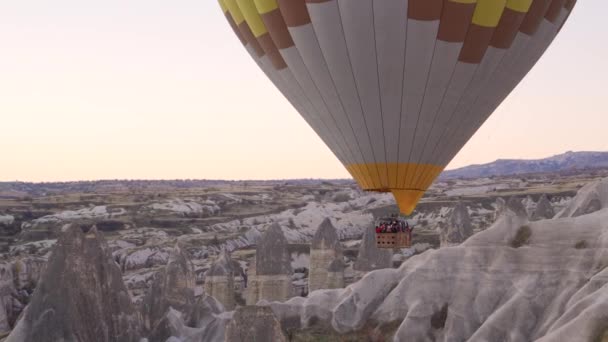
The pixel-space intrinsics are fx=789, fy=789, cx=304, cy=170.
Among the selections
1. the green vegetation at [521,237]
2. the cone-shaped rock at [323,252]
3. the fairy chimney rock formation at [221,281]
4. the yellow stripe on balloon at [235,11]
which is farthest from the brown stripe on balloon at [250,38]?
the cone-shaped rock at [323,252]

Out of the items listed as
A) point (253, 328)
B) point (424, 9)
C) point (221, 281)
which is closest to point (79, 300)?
point (253, 328)

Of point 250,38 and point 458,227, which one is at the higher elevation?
point 250,38

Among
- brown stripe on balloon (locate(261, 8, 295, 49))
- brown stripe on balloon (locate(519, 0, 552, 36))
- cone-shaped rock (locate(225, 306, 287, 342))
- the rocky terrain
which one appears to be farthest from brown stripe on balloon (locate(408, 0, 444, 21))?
cone-shaped rock (locate(225, 306, 287, 342))

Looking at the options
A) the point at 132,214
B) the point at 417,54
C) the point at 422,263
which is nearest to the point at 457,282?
the point at 422,263

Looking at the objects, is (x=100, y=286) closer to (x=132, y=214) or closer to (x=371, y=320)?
(x=371, y=320)

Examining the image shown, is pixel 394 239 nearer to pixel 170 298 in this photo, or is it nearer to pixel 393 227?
pixel 393 227

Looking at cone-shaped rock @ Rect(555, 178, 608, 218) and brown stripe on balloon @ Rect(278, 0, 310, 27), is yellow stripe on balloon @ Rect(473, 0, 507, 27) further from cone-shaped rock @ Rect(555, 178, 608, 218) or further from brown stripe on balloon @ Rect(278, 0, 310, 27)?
cone-shaped rock @ Rect(555, 178, 608, 218)

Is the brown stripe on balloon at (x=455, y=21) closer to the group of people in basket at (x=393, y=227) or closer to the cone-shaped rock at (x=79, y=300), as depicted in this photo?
the group of people in basket at (x=393, y=227)
